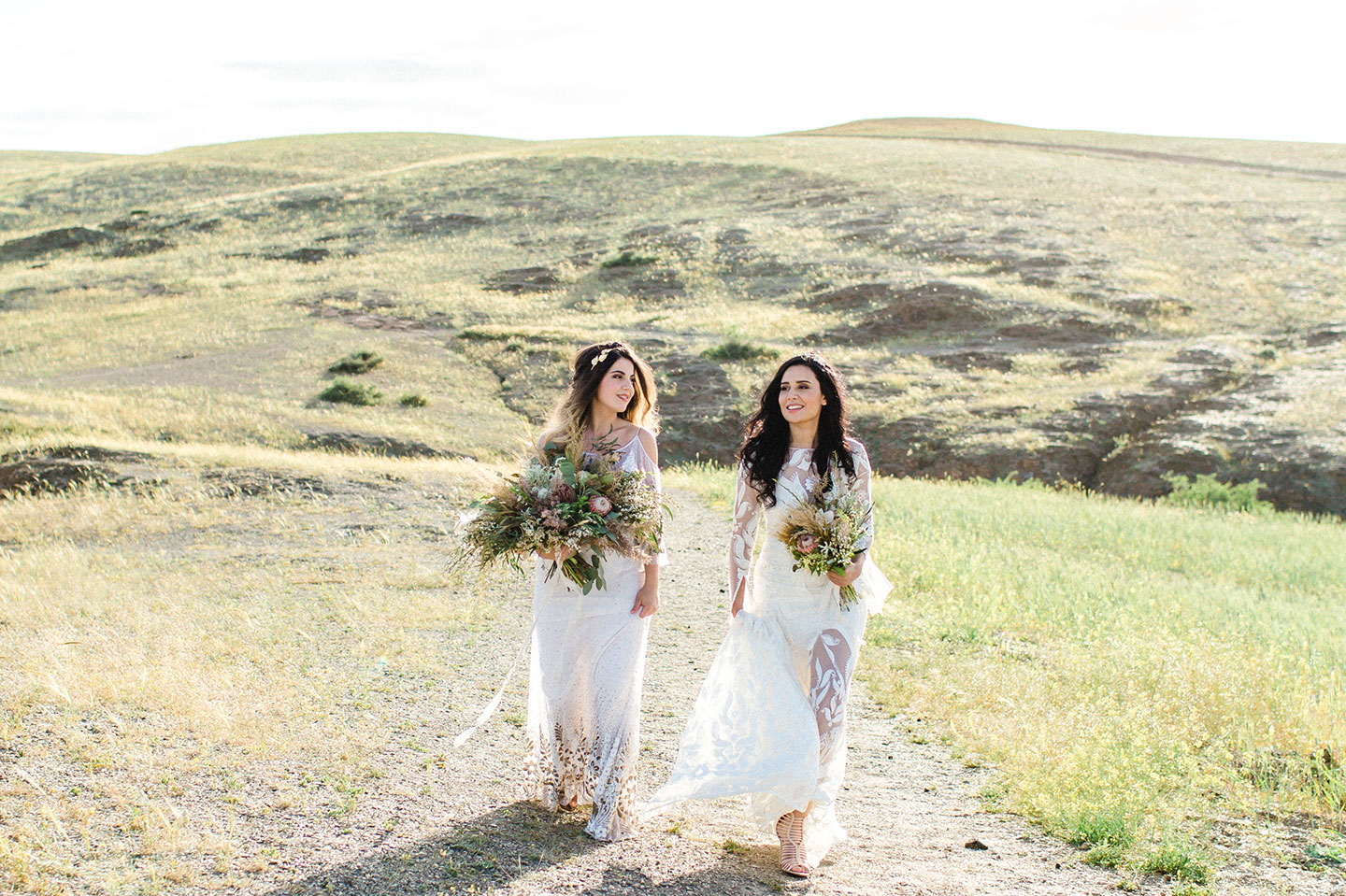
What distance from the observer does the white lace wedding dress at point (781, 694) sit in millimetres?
4914

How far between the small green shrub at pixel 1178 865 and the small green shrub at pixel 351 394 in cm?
2655

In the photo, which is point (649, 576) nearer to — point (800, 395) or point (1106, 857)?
point (800, 395)

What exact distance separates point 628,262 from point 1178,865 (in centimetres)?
4419

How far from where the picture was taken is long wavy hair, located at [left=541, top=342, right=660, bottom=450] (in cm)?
557

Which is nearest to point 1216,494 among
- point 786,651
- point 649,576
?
point 786,651

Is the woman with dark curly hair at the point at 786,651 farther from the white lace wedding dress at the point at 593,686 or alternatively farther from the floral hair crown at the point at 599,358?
the floral hair crown at the point at 599,358

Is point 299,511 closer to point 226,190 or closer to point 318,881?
point 318,881


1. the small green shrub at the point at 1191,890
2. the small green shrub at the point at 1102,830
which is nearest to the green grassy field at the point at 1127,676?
the small green shrub at the point at 1102,830

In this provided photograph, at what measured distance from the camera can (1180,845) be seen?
522 cm

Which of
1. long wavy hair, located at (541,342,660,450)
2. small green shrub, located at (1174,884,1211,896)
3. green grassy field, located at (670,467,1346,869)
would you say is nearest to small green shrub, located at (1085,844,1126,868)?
green grassy field, located at (670,467,1346,869)

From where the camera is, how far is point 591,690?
5379mm

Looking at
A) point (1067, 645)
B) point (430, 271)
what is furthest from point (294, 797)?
point (430, 271)

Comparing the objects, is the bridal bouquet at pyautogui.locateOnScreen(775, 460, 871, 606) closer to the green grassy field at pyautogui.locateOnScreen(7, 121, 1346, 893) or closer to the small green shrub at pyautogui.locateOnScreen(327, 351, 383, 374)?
the green grassy field at pyautogui.locateOnScreen(7, 121, 1346, 893)

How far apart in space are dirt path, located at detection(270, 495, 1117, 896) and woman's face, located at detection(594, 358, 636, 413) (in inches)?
85.7
